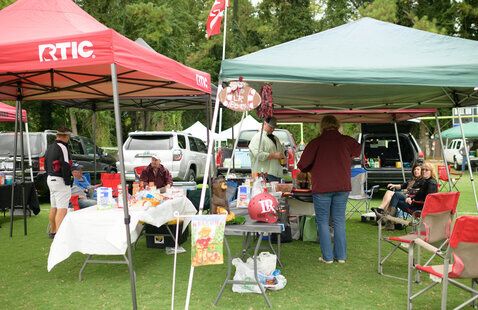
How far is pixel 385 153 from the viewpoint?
13.0 metres

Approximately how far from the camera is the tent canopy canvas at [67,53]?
167 inches

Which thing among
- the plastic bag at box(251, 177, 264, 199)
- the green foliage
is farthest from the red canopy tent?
the green foliage

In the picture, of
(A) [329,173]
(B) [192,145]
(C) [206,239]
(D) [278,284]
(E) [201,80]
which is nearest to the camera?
(C) [206,239]

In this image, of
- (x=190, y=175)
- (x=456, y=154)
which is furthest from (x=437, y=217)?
(x=456, y=154)

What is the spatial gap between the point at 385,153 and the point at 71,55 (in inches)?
400

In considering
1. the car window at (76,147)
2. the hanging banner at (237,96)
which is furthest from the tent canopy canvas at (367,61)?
the car window at (76,147)

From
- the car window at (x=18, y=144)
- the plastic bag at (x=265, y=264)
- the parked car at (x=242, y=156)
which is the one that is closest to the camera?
the plastic bag at (x=265, y=264)

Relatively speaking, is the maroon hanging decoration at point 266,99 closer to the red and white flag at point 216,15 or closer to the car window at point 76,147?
the red and white flag at point 216,15

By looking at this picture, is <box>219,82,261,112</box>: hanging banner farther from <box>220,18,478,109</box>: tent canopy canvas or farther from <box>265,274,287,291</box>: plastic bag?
<box>265,274,287,291</box>: plastic bag

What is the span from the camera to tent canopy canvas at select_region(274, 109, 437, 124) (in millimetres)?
9750

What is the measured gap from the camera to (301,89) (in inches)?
295

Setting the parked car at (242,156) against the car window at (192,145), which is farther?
the car window at (192,145)

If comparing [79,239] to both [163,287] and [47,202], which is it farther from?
[47,202]

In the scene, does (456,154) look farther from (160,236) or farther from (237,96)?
(237,96)
